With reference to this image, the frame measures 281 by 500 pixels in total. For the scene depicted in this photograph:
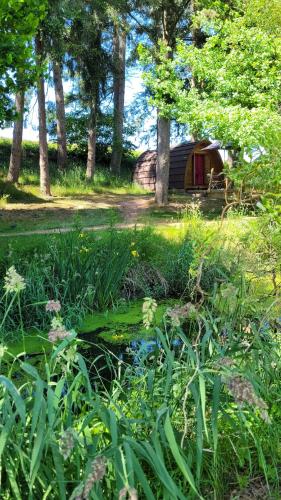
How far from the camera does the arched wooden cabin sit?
62.2ft

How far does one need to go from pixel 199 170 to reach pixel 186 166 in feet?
7.65

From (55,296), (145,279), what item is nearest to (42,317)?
(55,296)

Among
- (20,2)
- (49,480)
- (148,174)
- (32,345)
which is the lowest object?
(32,345)

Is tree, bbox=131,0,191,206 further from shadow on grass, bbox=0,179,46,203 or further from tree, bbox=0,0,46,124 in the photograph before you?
tree, bbox=0,0,46,124

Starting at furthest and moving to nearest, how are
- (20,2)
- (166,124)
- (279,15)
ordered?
1. (166,124)
2. (279,15)
3. (20,2)

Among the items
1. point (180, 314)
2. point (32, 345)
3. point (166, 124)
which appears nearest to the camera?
point (180, 314)

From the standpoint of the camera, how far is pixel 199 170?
20.8m

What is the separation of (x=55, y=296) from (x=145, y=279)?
1477 millimetres

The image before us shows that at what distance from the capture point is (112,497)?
5.67 feet

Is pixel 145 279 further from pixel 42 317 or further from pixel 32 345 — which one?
pixel 32 345

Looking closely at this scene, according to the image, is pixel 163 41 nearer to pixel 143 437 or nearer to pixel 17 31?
pixel 17 31

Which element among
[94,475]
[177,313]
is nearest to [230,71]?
[177,313]

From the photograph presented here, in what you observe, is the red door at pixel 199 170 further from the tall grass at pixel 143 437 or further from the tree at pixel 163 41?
the tall grass at pixel 143 437

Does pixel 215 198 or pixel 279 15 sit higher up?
pixel 279 15
